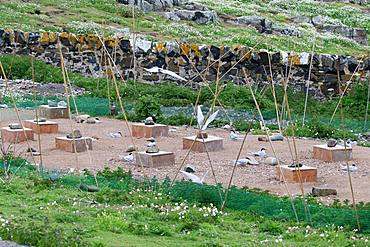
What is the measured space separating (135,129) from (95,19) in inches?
645

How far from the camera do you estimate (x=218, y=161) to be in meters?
13.3

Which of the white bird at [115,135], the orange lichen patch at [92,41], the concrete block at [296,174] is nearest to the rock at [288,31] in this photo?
the orange lichen patch at [92,41]

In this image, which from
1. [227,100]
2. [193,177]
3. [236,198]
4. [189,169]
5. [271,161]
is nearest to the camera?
[236,198]

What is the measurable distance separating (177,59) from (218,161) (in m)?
11.1

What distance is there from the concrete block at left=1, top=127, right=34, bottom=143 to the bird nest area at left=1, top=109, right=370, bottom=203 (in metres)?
0.14

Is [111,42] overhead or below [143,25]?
overhead

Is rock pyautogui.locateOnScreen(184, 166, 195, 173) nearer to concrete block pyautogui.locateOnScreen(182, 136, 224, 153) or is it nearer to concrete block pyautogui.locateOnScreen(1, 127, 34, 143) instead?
concrete block pyautogui.locateOnScreen(182, 136, 224, 153)

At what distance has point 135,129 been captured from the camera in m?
15.9

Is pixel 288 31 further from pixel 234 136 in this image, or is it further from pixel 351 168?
pixel 351 168

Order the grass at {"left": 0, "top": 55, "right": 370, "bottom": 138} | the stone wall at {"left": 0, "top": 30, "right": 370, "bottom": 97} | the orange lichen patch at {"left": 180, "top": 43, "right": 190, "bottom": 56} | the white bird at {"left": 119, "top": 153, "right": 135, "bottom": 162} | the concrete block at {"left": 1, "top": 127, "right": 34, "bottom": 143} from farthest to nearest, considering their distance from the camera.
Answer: the orange lichen patch at {"left": 180, "top": 43, "right": 190, "bottom": 56} → the stone wall at {"left": 0, "top": 30, "right": 370, "bottom": 97} → the grass at {"left": 0, "top": 55, "right": 370, "bottom": 138} → the concrete block at {"left": 1, "top": 127, "right": 34, "bottom": 143} → the white bird at {"left": 119, "top": 153, "right": 135, "bottom": 162}

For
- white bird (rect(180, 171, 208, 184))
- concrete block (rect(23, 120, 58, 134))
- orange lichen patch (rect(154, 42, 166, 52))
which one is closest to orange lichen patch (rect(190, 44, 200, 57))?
orange lichen patch (rect(154, 42, 166, 52))

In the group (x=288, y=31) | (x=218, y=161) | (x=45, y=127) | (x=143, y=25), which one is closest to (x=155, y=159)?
(x=218, y=161)

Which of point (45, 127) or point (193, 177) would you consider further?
point (45, 127)

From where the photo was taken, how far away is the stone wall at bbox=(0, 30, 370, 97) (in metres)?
22.5
